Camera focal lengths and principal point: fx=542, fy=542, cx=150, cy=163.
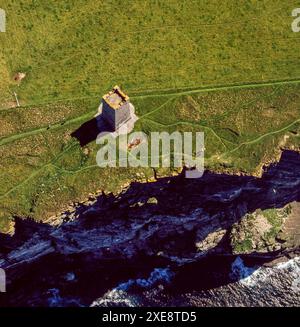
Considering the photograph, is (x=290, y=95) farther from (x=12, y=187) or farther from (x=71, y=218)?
(x=12, y=187)

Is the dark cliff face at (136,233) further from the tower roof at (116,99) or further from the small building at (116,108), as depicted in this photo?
the tower roof at (116,99)

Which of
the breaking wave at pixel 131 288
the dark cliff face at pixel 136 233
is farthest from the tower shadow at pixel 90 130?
the breaking wave at pixel 131 288

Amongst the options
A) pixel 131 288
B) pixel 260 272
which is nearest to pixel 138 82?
pixel 131 288

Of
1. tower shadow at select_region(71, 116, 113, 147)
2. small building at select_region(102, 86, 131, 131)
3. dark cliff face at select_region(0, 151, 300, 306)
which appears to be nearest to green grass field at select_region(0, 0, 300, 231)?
tower shadow at select_region(71, 116, 113, 147)

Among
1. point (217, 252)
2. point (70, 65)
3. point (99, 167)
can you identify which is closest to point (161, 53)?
point (70, 65)

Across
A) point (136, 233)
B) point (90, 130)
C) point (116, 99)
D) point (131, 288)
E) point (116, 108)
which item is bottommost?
point (131, 288)

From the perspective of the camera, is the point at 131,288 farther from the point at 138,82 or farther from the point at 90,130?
the point at 138,82
